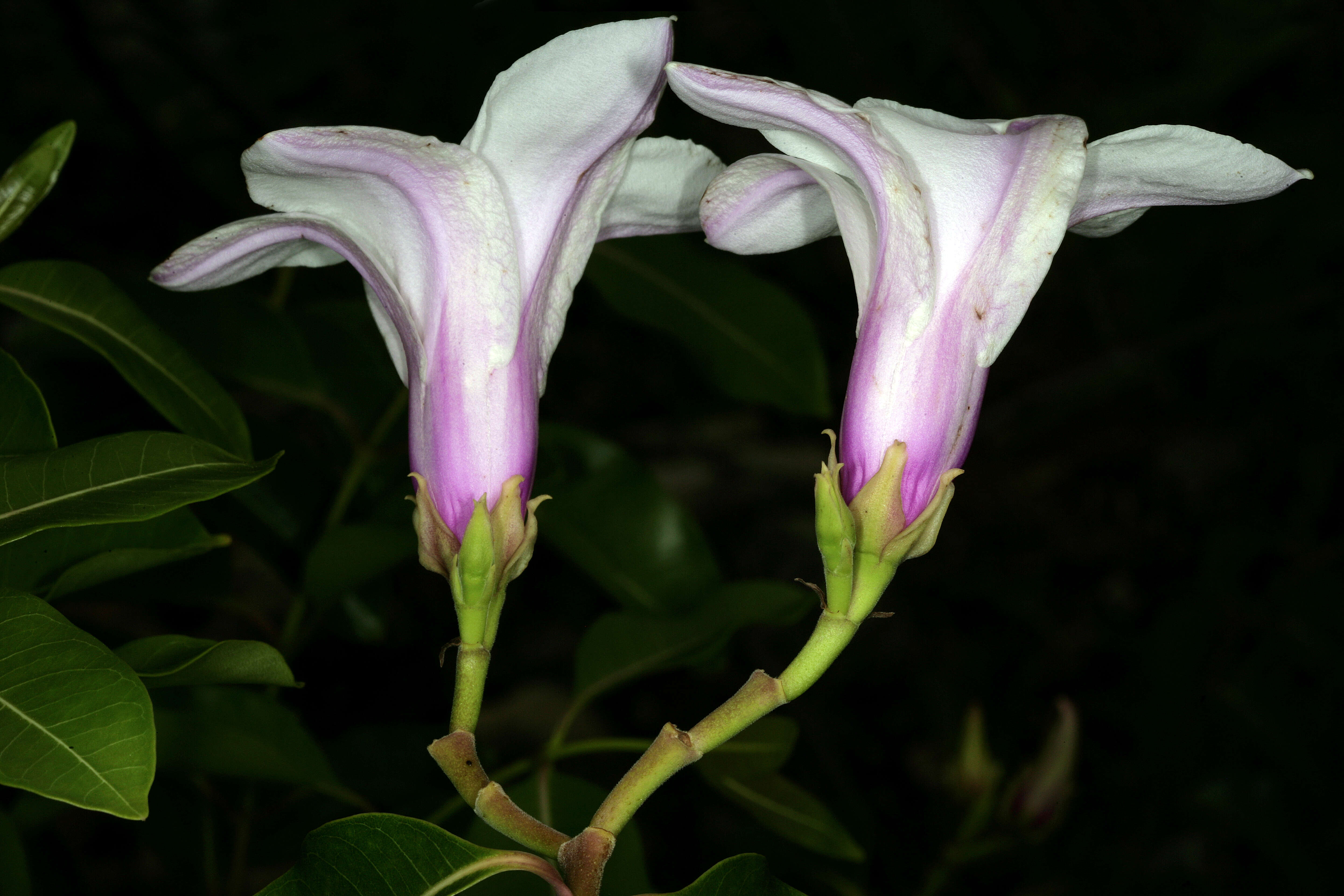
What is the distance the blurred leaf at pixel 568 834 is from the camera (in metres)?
0.96

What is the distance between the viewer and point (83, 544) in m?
0.88

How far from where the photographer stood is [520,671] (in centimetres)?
261

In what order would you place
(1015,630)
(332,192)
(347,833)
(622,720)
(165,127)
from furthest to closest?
(1015,630)
(622,720)
(165,127)
(332,192)
(347,833)

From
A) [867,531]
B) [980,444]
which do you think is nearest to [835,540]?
[867,531]

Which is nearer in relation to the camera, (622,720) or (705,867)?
(705,867)

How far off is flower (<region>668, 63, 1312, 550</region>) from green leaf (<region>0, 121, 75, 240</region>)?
577 millimetres

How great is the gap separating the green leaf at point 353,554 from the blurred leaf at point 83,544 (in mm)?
174

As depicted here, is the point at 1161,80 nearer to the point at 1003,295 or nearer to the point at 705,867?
the point at 705,867

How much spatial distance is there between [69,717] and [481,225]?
418 millimetres

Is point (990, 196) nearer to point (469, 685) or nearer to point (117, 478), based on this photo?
point (469, 685)

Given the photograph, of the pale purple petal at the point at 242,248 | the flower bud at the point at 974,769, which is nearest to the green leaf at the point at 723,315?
the pale purple petal at the point at 242,248

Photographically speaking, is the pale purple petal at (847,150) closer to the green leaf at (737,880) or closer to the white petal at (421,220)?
the white petal at (421,220)

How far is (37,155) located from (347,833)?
2.09ft

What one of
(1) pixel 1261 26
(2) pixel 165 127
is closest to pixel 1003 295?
(2) pixel 165 127
